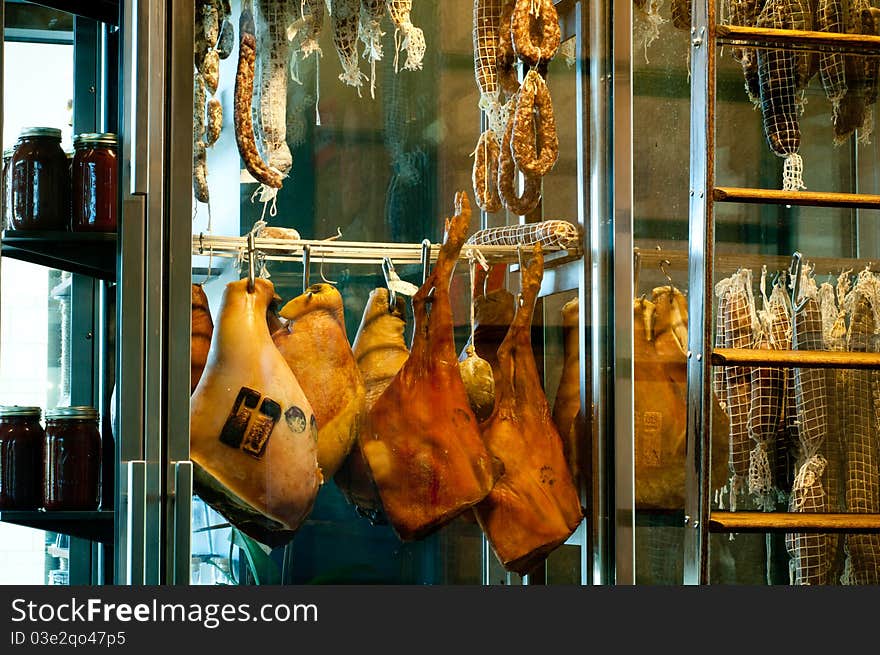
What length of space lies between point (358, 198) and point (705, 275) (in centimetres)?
58

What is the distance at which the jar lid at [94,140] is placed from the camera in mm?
1963

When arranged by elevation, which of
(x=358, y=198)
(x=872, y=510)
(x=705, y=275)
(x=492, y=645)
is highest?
(x=358, y=198)

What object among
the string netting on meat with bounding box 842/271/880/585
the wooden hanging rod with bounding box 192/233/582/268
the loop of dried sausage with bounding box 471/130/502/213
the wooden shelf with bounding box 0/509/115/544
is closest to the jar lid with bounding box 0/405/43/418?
the wooden shelf with bounding box 0/509/115/544

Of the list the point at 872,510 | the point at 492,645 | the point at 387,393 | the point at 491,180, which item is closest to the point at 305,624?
the point at 492,645

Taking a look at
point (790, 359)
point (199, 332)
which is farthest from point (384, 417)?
point (790, 359)

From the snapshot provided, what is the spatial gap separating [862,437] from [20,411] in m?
1.45

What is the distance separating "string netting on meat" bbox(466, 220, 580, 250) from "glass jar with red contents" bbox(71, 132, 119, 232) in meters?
0.66

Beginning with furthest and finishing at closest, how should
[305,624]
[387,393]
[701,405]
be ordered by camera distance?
[387,393] < [701,405] < [305,624]

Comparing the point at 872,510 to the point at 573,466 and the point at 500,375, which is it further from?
the point at 500,375

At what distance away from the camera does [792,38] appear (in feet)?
6.31

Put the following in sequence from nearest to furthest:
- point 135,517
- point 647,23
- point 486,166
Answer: point 135,517, point 486,166, point 647,23

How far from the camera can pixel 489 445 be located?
2.05 metres

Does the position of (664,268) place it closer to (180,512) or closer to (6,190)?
(180,512)

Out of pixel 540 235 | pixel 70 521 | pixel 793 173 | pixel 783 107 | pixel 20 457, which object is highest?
pixel 783 107
